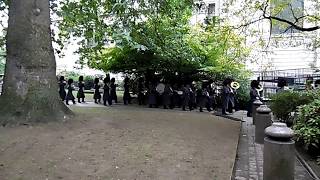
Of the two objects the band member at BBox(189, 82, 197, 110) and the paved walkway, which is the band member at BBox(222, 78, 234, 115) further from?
the paved walkway

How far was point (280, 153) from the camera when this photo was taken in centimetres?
489

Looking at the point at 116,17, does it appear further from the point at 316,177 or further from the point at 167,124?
the point at 316,177

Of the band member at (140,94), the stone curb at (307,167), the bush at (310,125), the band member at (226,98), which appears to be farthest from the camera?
the band member at (140,94)

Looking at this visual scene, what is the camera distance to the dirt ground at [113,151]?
5.83 metres

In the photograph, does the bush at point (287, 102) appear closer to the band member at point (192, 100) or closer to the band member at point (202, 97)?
the band member at point (202, 97)

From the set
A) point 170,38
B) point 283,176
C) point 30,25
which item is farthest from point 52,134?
point 170,38

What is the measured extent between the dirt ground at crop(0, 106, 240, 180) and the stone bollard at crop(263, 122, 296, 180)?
3.24 ft

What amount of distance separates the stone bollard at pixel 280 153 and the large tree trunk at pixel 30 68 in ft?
18.0

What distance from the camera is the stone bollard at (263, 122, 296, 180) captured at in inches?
192

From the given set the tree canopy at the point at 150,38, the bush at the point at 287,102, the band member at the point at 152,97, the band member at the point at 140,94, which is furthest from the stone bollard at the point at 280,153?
the band member at the point at 140,94

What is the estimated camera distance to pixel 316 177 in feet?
19.8

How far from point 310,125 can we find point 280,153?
2.48m

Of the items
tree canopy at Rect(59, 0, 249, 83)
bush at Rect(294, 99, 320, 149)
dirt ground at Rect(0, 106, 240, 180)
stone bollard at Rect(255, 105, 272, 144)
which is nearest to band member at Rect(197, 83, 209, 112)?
tree canopy at Rect(59, 0, 249, 83)

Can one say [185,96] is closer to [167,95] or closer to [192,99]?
[192,99]
